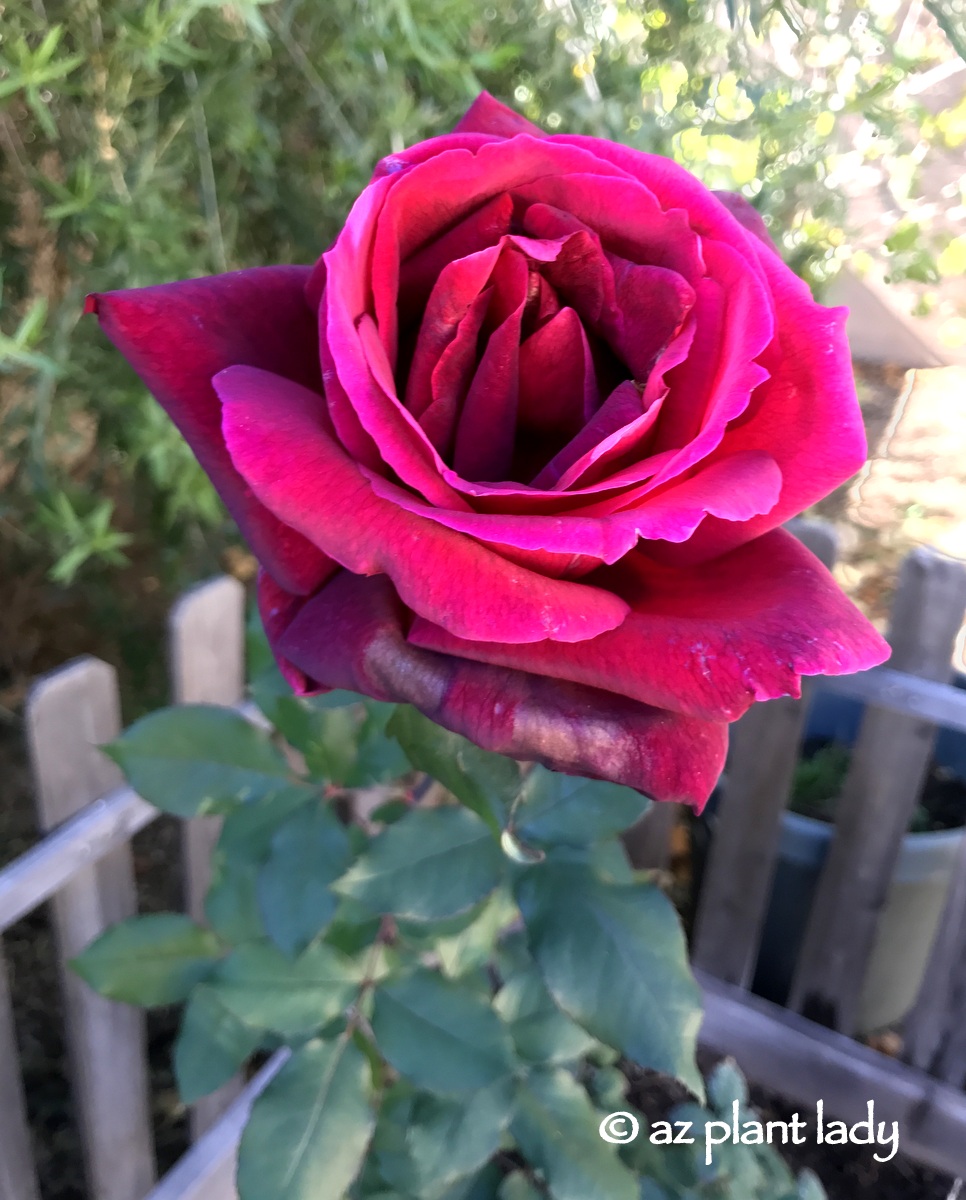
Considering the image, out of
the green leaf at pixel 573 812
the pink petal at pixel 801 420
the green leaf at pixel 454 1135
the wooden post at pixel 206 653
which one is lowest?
the green leaf at pixel 454 1135

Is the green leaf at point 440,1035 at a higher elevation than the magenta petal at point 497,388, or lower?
lower

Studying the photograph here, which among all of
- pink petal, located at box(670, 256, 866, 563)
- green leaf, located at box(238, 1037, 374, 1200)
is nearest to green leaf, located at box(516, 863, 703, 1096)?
green leaf, located at box(238, 1037, 374, 1200)

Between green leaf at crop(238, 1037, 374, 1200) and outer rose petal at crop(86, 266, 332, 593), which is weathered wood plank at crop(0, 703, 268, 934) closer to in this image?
green leaf at crop(238, 1037, 374, 1200)

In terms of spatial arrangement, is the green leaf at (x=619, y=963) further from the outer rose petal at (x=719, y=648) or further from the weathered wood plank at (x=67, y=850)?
the weathered wood plank at (x=67, y=850)

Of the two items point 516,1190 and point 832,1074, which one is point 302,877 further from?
point 832,1074

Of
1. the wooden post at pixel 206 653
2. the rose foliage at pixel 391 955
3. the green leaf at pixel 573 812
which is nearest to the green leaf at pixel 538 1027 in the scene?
the rose foliage at pixel 391 955

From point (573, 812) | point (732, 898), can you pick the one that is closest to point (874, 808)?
point (732, 898)
